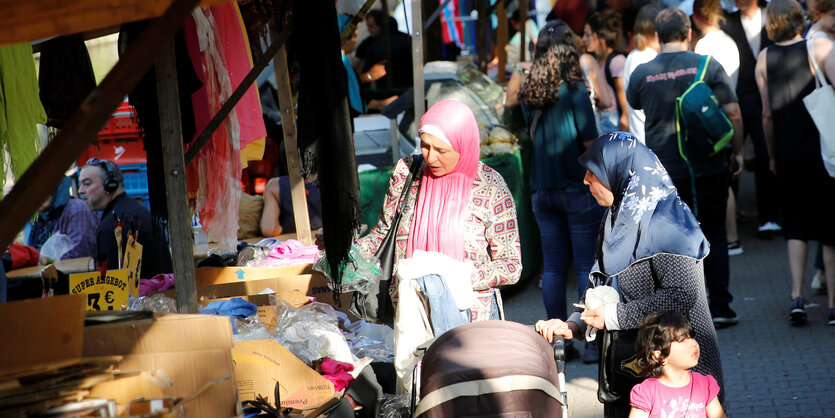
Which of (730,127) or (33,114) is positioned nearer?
(33,114)

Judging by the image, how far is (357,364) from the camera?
4.50m

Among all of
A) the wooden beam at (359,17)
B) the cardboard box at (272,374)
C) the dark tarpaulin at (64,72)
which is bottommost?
the cardboard box at (272,374)

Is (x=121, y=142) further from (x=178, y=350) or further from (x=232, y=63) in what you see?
(x=178, y=350)

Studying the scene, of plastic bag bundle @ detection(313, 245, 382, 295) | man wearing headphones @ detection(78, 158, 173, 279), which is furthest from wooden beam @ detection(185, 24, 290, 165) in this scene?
man wearing headphones @ detection(78, 158, 173, 279)

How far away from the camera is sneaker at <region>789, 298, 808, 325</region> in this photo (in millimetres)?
6723

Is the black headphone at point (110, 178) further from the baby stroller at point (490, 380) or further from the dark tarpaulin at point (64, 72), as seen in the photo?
the baby stroller at point (490, 380)

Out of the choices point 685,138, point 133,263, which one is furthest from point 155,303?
point 685,138

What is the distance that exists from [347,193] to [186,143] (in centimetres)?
135

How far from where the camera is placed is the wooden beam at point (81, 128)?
2.13 metres

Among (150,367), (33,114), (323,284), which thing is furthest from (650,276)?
(33,114)

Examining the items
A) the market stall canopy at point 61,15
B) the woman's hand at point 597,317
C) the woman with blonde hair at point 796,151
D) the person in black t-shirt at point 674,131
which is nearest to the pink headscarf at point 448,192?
the woman's hand at point 597,317

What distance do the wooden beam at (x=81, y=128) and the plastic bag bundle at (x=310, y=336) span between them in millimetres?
2305

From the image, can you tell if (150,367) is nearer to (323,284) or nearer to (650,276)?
(650,276)

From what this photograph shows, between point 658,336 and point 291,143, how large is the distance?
311cm
